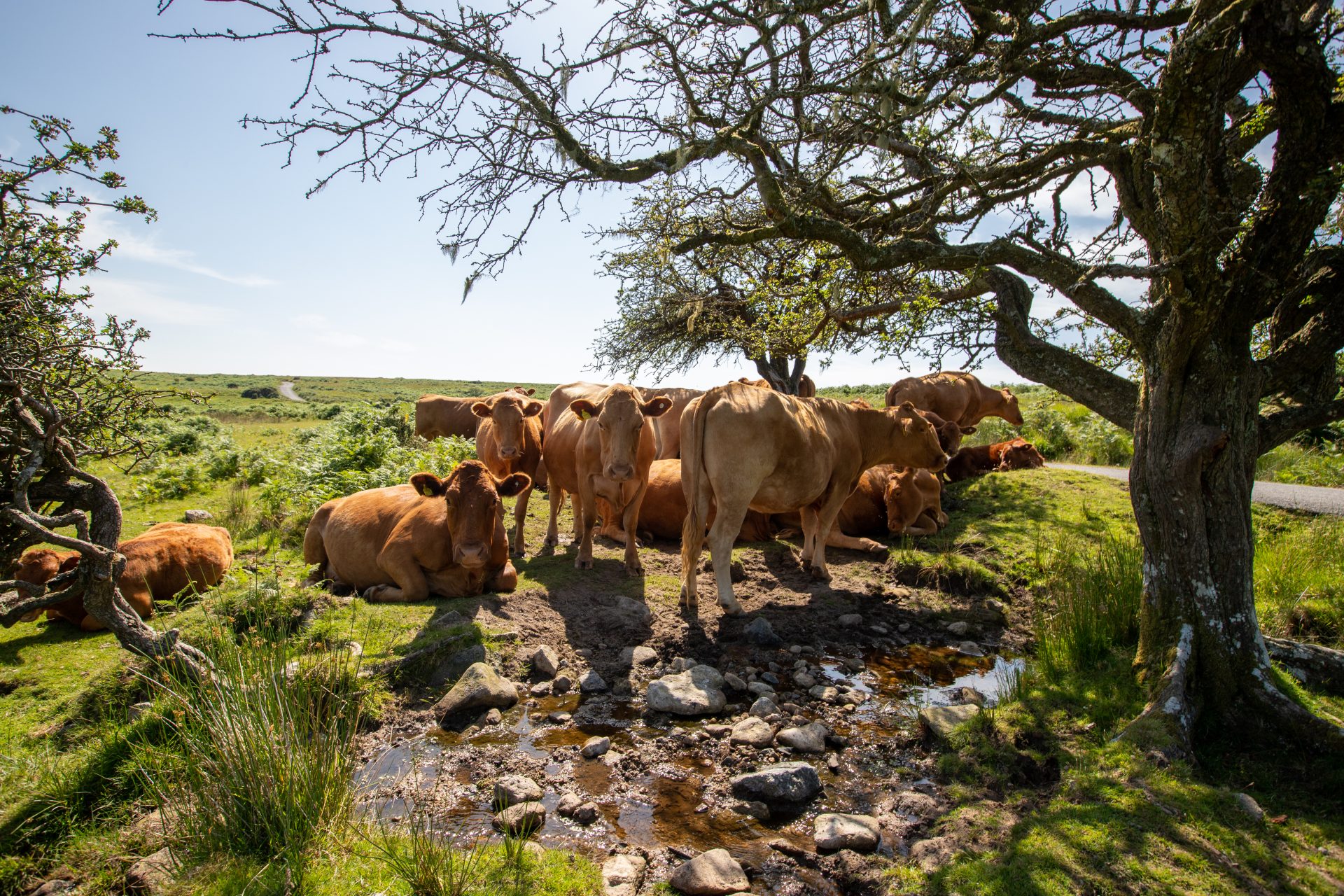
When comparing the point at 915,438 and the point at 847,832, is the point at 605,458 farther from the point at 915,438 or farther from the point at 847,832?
the point at 847,832

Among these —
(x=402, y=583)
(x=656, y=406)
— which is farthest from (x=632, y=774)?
(x=656, y=406)

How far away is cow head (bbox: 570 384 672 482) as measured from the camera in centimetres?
858

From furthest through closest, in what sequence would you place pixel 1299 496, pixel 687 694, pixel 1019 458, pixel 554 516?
pixel 1019 458 → pixel 1299 496 → pixel 554 516 → pixel 687 694

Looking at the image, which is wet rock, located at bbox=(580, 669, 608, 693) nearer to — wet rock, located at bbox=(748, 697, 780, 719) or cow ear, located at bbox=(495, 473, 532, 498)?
wet rock, located at bbox=(748, 697, 780, 719)

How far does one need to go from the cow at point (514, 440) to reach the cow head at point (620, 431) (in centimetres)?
143

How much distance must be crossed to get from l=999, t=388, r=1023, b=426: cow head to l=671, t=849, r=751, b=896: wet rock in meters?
16.9

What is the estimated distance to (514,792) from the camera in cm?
434

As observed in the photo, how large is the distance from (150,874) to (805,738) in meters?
3.97

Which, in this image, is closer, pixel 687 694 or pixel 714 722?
pixel 714 722

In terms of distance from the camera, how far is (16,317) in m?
4.32

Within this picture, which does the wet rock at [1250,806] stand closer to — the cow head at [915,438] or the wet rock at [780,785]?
the wet rock at [780,785]

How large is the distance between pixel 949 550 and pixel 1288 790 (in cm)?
571

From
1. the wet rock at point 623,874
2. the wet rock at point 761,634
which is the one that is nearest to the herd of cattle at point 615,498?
the wet rock at point 761,634

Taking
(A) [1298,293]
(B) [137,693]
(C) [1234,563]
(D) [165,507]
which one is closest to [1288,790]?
(C) [1234,563]
